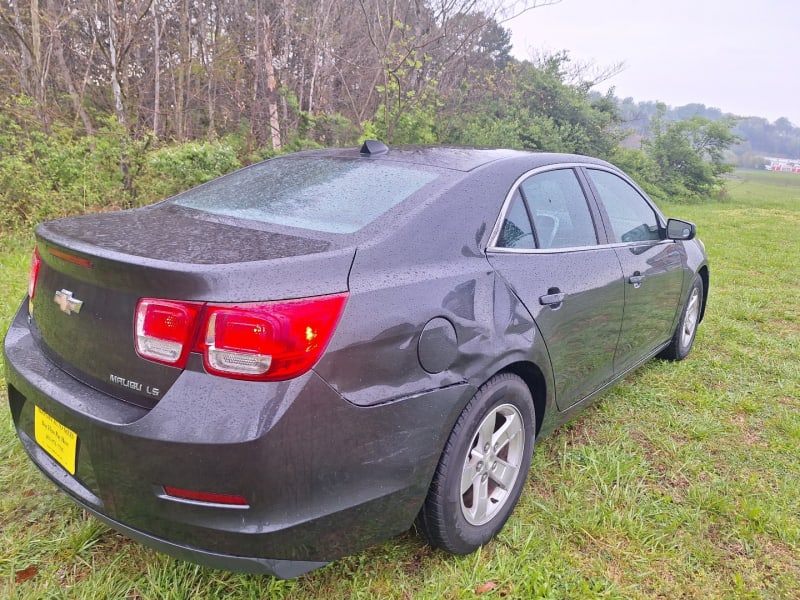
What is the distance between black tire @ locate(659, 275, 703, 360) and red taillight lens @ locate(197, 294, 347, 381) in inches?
126

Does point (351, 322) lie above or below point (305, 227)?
below

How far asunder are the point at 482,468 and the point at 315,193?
1.21 m

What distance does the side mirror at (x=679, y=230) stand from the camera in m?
3.33

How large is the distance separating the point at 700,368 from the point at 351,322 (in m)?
3.37

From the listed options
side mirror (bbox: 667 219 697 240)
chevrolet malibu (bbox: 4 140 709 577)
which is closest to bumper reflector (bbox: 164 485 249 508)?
chevrolet malibu (bbox: 4 140 709 577)

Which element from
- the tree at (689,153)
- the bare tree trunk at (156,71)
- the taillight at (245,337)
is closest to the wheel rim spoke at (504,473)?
the taillight at (245,337)

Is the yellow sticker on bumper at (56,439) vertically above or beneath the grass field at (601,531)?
above

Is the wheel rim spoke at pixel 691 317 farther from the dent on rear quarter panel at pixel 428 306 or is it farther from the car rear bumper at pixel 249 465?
the car rear bumper at pixel 249 465

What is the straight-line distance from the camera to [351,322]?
4.85 feet

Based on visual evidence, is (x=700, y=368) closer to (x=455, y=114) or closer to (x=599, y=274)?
(x=599, y=274)

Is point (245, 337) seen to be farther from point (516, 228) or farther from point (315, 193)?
point (516, 228)

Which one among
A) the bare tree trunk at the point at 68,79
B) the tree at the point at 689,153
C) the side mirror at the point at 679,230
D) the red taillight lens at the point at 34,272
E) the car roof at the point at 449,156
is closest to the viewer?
the red taillight lens at the point at 34,272

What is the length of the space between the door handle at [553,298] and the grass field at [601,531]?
2.77 feet

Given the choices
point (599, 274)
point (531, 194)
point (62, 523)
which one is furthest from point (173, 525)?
point (599, 274)
